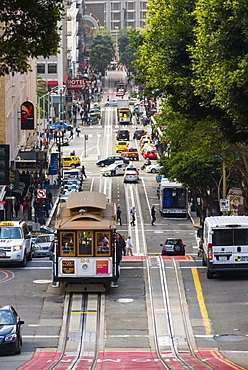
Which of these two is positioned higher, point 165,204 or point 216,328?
point 216,328

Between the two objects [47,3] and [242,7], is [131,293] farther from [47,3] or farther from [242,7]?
[47,3]

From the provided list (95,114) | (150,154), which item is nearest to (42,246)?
(150,154)

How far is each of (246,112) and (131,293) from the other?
8529mm

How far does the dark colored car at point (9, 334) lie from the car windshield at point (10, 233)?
43.8 feet

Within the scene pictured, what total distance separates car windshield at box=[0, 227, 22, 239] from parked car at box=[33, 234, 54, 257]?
376 inches

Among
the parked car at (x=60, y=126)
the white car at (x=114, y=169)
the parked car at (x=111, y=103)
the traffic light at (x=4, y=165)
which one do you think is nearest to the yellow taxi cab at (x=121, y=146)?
the parked car at (x=60, y=126)

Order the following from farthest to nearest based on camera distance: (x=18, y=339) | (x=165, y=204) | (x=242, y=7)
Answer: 1. (x=165, y=204)
2. (x=242, y=7)
3. (x=18, y=339)

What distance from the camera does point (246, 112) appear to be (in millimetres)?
28703

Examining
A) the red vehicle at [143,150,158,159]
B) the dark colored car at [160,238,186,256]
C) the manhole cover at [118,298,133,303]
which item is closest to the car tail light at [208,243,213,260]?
the manhole cover at [118,298,133,303]

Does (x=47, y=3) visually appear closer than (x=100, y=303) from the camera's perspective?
Yes

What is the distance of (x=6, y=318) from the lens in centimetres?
2536

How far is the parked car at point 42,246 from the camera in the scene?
4884 cm

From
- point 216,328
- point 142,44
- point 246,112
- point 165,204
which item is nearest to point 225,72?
point 246,112

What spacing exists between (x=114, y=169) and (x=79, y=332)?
249 ft
